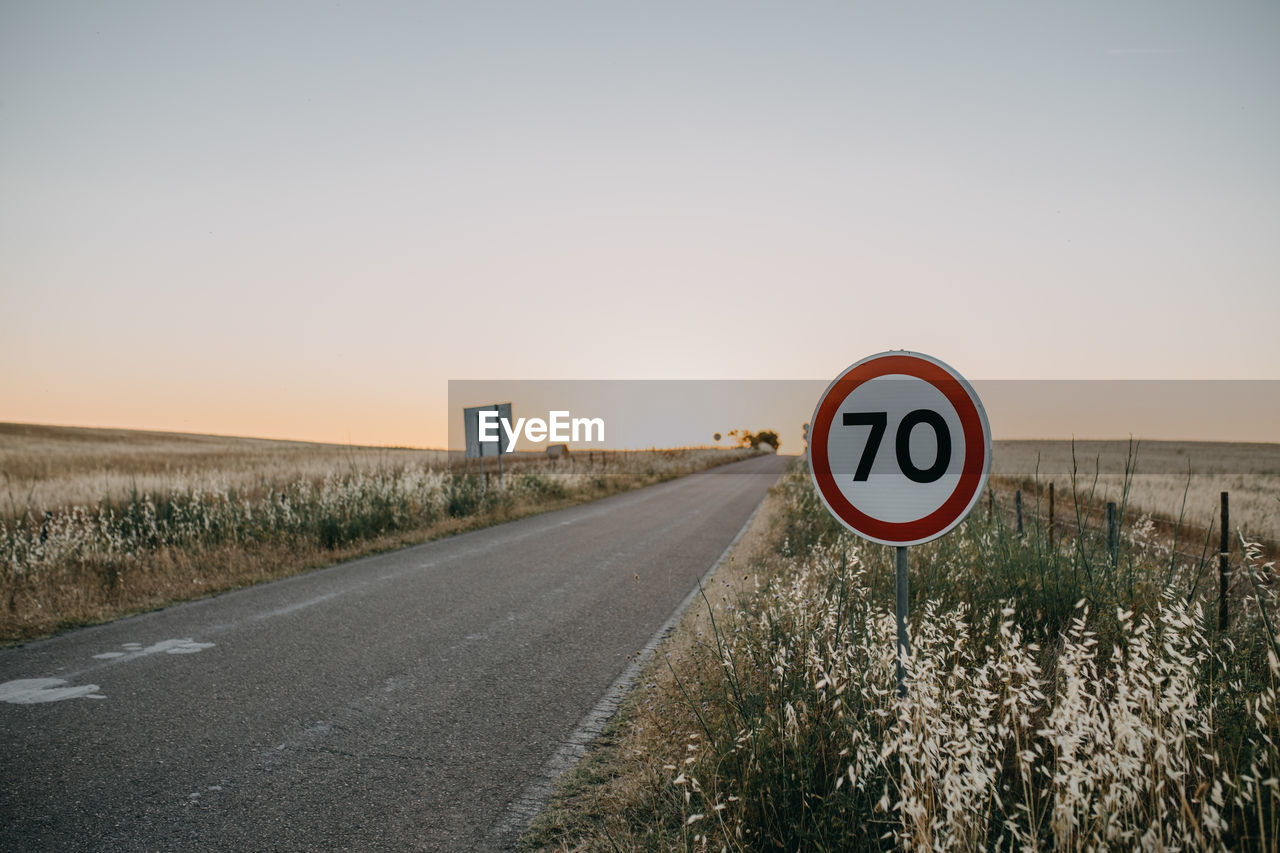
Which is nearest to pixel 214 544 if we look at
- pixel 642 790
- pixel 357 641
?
pixel 357 641

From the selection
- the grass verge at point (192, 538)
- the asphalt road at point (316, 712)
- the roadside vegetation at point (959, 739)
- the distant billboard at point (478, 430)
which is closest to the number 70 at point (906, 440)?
the roadside vegetation at point (959, 739)

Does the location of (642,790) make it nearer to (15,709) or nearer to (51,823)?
(51,823)

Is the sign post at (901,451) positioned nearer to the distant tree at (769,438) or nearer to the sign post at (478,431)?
the sign post at (478,431)

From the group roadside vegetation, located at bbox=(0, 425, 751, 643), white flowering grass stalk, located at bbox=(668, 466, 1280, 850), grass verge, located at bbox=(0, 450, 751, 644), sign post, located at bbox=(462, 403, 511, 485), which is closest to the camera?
white flowering grass stalk, located at bbox=(668, 466, 1280, 850)

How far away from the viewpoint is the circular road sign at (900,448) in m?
2.81

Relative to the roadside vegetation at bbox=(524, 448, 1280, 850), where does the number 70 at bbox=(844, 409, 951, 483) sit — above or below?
above

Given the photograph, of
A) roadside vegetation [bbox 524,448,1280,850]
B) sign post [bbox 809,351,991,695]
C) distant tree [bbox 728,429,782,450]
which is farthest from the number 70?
distant tree [bbox 728,429,782,450]

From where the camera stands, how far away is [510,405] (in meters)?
21.2

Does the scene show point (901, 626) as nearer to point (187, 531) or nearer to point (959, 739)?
point (959, 739)

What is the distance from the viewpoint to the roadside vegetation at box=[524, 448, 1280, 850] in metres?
2.27

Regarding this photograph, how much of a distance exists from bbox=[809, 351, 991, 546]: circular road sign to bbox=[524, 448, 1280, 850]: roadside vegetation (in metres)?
0.52

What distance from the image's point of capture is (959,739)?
8.73 feet

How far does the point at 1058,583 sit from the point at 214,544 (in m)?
11.0

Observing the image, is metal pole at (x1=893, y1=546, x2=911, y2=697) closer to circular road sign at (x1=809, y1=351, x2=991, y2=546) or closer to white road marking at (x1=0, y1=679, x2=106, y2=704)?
circular road sign at (x1=809, y1=351, x2=991, y2=546)
